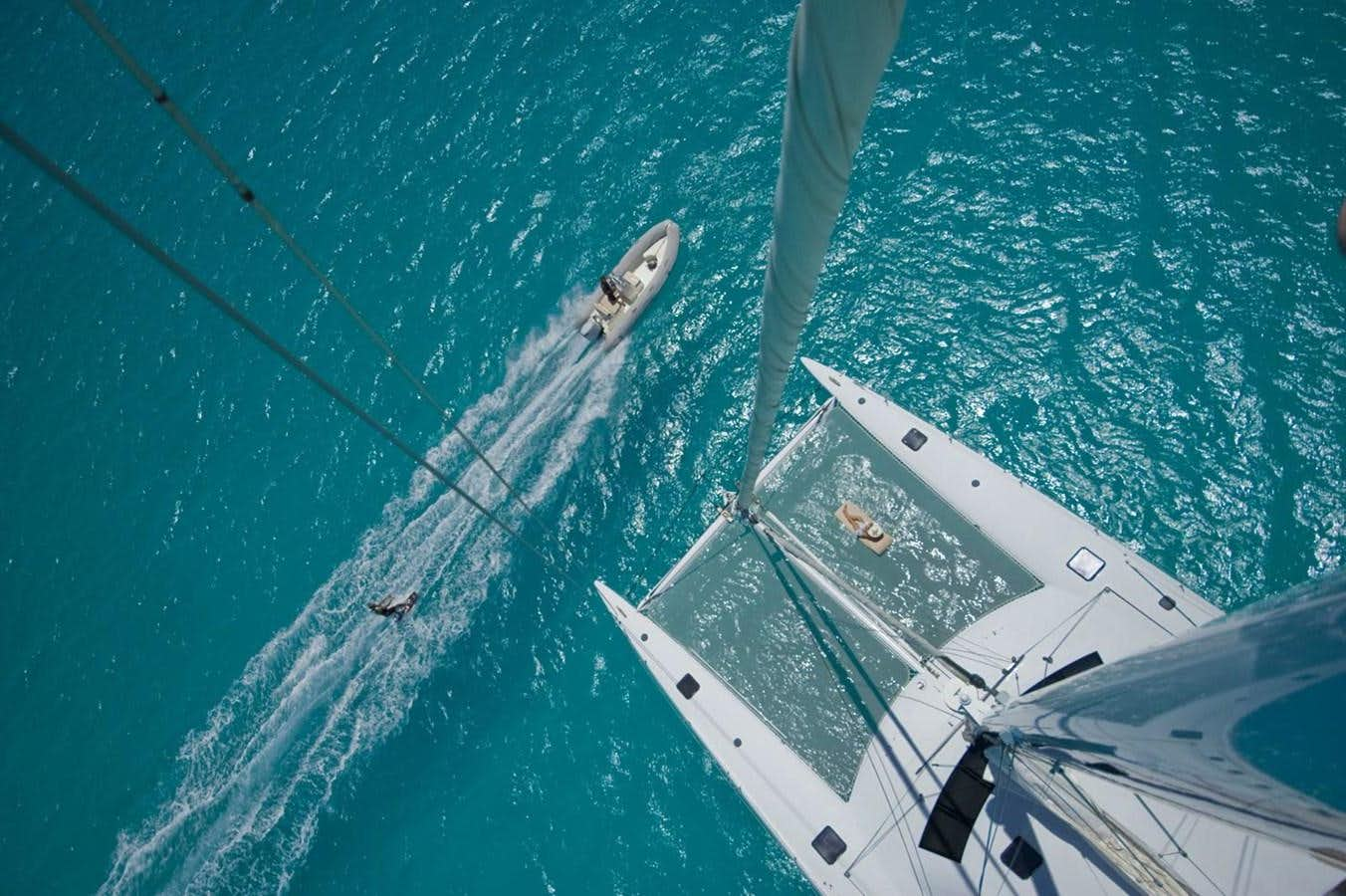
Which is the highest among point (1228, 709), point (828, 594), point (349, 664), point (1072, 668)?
point (1072, 668)

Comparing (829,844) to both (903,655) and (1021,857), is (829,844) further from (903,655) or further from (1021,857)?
(903,655)

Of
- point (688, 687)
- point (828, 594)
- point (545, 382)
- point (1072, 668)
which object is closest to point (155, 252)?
point (688, 687)

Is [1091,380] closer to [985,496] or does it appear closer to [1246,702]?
[985,496]

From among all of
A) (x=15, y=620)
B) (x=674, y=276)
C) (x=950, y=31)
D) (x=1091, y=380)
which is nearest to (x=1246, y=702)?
(x=1091, y=380)

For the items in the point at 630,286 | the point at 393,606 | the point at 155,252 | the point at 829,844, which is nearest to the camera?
the point at 155,252

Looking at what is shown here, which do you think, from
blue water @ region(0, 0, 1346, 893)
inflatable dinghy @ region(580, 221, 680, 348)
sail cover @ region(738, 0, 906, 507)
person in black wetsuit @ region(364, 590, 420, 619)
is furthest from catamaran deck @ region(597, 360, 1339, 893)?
sail cover @ region(738, 0, 906, 507)

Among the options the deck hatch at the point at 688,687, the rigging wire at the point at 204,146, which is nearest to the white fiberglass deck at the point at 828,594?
the deck hatch at the point at 688,687
